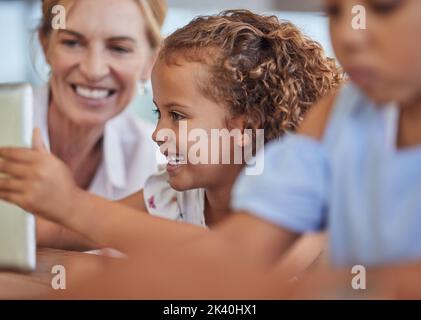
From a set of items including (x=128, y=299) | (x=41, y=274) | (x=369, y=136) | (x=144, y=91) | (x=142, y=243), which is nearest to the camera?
(x=128, y=299)

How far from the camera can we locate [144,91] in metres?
→ 1.04

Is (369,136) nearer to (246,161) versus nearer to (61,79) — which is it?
(246,161)

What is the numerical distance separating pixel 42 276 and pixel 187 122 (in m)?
0.21

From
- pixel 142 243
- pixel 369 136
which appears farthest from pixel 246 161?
pixel 369 136

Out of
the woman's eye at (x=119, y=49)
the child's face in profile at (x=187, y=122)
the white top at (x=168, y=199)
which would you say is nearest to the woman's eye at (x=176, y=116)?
the child's face in profile at (x=187, y=122)

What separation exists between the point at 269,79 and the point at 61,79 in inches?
13.7

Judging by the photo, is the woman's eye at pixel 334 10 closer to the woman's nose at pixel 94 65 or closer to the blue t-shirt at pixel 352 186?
the blue t-shirt at pixel 352 186

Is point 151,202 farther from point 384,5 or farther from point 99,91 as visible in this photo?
point 384,5

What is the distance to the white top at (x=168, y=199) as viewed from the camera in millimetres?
891

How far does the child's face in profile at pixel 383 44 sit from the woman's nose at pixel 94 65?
530mm

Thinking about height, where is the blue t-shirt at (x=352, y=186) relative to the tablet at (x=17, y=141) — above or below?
below

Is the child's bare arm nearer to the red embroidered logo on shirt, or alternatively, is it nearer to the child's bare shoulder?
the red embroidered logo on shirt

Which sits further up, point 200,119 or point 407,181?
point 200,119

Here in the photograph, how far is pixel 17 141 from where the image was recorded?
783mm
